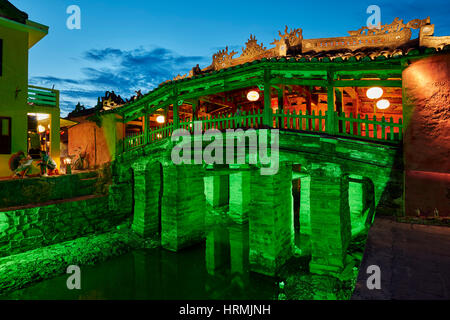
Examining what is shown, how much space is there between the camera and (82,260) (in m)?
10.2

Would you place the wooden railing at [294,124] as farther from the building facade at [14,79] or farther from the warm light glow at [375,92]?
the building facade at [14,79]

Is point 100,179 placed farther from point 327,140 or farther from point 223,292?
point 327,140

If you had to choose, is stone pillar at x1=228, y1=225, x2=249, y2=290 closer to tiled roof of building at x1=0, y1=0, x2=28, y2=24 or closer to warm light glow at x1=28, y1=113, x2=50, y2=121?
warm light glow at x1=28, y1=113, x2=50, y2=121

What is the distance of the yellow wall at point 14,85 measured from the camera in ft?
42.3

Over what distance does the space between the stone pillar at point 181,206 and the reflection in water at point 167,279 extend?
632 millimetres

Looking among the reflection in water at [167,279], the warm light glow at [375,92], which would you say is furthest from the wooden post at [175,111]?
the warm light glow at [375,92]

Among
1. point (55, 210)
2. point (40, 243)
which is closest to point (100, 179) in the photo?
point (55, 210)

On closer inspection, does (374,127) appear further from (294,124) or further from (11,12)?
(11,12)

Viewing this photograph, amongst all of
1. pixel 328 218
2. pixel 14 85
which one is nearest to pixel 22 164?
pixel 14 85

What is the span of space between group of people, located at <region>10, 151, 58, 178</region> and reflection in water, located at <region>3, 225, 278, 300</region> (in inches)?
270

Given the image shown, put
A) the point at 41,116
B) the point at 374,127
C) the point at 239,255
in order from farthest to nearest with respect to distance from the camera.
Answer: the point at 41,116
the point at 239,255
the point at 374,127

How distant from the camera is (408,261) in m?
3.34

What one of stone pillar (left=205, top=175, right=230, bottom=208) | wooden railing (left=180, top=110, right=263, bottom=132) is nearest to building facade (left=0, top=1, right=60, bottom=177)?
wooden railing (left=180, top=110, right=263, bottom=132)

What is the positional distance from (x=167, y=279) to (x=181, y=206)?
319cm
